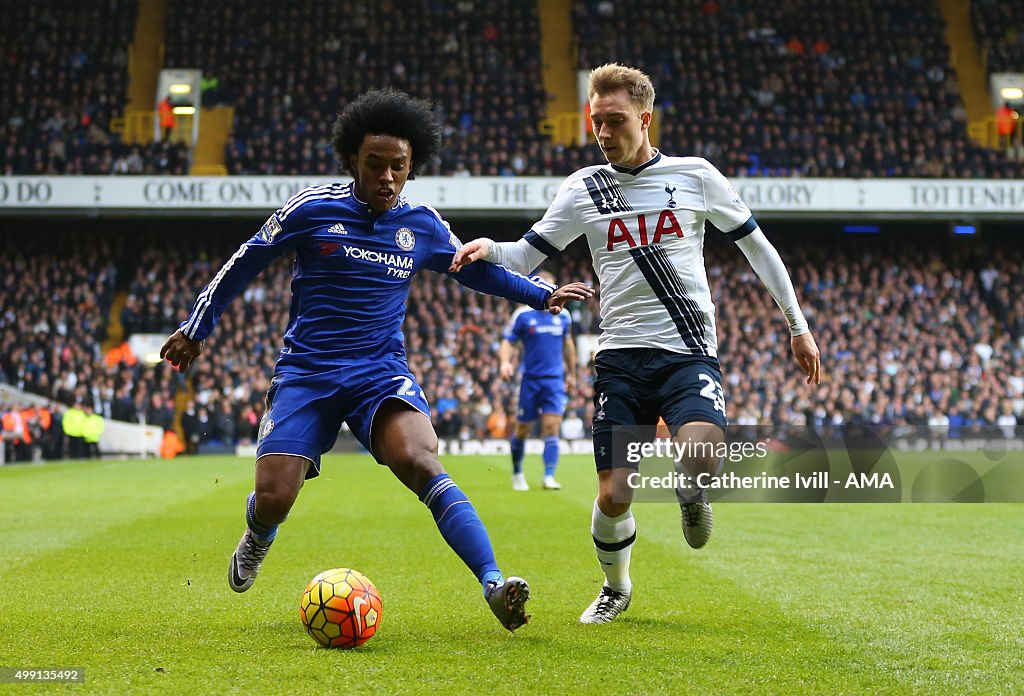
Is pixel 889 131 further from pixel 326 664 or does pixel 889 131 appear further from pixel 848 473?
pixel 326 664

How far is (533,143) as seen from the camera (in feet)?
99.5

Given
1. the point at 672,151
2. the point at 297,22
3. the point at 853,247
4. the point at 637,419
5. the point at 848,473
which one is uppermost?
the point at 297,22

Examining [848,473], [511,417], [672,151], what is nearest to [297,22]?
[672,151]

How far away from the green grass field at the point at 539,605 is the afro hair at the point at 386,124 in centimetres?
219

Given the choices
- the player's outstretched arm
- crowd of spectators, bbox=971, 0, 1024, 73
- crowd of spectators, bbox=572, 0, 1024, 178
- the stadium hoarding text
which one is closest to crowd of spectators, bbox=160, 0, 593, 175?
the stadium hoarding text

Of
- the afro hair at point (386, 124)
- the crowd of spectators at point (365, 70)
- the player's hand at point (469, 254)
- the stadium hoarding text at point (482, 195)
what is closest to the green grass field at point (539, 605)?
the player's hand at point (469, 254)

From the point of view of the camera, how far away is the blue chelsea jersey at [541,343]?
13.9 m

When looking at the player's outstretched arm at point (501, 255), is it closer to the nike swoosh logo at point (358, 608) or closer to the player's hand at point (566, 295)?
the player's hand at point (566, 295)

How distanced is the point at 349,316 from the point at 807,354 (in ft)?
6.89

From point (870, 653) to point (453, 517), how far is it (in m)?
1.76

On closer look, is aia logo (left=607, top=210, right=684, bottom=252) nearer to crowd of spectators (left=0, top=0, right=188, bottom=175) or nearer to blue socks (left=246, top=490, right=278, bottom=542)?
blue socks (left=246, top=490, right=278, bottom=542)

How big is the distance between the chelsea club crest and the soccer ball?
153 cm

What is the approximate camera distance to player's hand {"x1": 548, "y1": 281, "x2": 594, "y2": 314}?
213 inches

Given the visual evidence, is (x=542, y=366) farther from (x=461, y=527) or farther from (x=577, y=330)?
(x=577, y=330)
